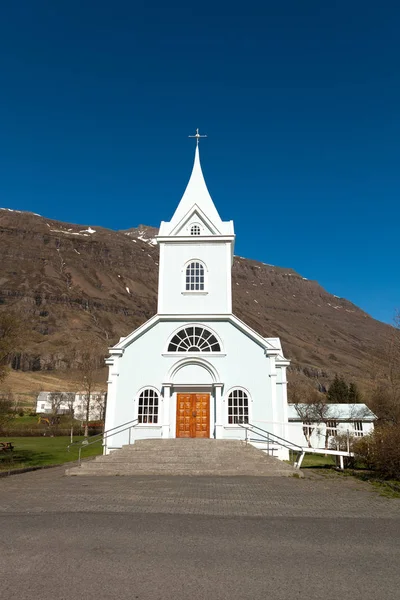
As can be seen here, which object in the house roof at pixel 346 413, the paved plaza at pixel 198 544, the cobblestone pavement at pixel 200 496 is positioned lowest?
the paved plaza at pixel 198 544

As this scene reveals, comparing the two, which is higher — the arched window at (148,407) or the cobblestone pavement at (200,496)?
the arched window at (148,407)

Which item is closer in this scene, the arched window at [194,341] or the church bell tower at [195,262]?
the arched window at [194,341]

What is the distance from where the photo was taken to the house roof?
41.8m

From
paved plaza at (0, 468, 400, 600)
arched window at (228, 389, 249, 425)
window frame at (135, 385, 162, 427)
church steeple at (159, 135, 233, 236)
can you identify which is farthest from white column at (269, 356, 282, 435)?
paved plaza at (0, 468, 400, 600)

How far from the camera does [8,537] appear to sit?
288 inches

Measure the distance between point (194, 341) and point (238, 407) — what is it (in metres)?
3.93

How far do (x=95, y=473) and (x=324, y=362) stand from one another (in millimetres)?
168366

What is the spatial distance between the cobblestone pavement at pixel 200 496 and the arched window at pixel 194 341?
26.1 ft

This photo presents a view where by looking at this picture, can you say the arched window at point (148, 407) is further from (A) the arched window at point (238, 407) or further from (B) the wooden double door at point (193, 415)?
(A) the arched window at point (238, 407)

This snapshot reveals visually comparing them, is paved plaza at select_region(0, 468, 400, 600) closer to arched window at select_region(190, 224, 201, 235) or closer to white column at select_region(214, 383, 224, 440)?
white column at select_region(214, 383, 224, 440)

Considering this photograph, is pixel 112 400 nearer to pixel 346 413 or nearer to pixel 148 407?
pixel 148 407

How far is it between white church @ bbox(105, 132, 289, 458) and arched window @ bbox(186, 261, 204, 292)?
352 mm

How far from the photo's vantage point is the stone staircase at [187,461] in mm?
16531

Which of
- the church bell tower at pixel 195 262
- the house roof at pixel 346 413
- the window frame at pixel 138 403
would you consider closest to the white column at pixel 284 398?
the church bell tower at pixel 195 262
